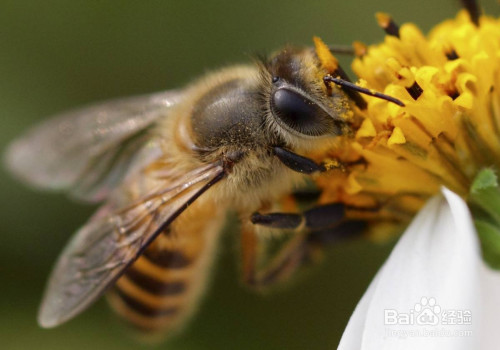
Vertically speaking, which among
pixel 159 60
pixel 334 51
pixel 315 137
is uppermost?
pixel 159 60

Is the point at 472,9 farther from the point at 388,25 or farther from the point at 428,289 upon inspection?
the point at 428,289

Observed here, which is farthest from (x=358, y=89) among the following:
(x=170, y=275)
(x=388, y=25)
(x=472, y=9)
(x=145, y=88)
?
(x=145, y=88)

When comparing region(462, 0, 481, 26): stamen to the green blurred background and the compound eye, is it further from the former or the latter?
the green blurred background

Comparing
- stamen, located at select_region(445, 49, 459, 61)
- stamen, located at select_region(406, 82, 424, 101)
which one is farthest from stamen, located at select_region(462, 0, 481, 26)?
stamen, located at select_region(406, 82, 424, 101)

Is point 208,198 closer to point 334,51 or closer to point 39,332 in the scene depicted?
point 334,51

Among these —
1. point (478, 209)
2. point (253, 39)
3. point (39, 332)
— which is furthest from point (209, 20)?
point (478, 209)

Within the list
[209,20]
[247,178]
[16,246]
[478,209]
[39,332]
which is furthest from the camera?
[209,20]
